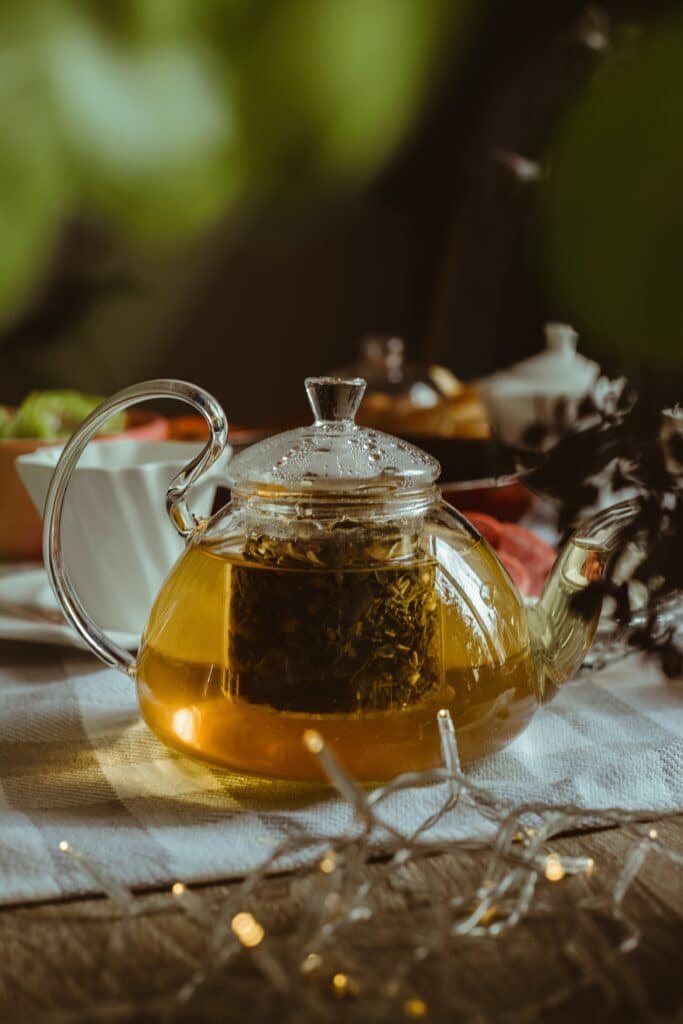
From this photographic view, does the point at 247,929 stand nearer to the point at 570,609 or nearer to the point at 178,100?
the point at 570,609

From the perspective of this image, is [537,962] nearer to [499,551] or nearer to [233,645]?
[233,645]

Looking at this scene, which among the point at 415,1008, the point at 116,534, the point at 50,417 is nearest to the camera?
the point at 415,1008

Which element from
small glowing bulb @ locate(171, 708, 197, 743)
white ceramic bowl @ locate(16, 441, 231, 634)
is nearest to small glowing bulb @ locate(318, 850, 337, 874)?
small glowing bulb @ locate(171, 708, 197, 743)

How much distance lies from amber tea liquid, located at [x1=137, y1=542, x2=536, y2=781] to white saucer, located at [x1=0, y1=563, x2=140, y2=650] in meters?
0.12

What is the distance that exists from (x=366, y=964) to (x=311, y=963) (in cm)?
2

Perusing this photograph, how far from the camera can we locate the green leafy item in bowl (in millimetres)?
946

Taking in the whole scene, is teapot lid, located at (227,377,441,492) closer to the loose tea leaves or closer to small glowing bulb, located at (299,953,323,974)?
the loose tea leaves

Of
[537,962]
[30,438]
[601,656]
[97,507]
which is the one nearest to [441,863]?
[537,962]

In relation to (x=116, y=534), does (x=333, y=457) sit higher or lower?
higher

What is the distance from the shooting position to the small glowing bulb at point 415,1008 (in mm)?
324

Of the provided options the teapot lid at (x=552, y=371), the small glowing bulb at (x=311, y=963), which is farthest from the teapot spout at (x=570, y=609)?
the teapot lid at (x=552, y=371)

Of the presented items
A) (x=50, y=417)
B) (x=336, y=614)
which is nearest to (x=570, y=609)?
(x=336, y=614)

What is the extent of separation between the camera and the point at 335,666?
483 millimetres

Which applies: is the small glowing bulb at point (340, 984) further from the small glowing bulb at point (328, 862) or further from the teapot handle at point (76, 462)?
the teapot handle at point (76, 462)
